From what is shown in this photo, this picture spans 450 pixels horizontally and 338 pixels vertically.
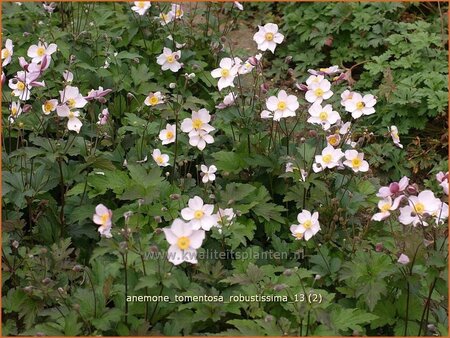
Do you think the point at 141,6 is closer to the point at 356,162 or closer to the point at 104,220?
the point at 356,162

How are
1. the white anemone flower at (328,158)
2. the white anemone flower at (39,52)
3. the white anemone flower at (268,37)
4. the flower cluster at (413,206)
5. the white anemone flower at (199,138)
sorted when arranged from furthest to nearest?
the white anemone flower at (268,37)
the white anemone flower at (39,52)
the white anemone flower at (199,138)
the white anemone flower at (328,158)
the flower cluster at (413,206)

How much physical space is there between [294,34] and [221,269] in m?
3.10

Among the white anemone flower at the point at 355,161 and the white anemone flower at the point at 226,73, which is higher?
the white anemone flower at the point at 226,73

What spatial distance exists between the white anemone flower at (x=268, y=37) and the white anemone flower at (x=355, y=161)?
2.92 ft

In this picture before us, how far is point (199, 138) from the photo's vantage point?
361 centimetres

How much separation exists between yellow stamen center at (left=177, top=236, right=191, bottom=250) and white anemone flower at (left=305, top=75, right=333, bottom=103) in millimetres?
1308

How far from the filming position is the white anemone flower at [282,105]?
11.6ft

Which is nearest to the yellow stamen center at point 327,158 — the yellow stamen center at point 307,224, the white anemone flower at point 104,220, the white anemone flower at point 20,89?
the yellow stamen center at point 307,224

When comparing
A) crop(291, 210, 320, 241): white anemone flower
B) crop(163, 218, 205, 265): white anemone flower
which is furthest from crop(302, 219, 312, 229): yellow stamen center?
crop(163, 218, 205, 265): white anemone flower

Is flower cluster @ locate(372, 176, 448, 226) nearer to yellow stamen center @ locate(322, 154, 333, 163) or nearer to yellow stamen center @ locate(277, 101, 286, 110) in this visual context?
yellow stamen center @ locate(322, 154, 333, 163)

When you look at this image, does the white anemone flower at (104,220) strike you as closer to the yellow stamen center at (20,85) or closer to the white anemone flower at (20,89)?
the white anemone flower at (20,89)

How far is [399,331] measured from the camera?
302cm

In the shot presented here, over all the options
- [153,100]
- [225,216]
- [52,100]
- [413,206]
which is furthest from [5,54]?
[413,206]

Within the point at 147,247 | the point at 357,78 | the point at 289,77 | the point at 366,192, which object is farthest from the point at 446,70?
the point at 147,247
